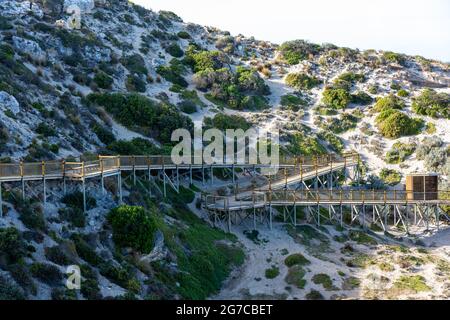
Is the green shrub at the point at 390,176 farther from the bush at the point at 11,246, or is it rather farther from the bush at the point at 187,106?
the bush at the point at 11,246

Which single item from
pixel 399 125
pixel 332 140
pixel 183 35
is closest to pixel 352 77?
pixel 399 125

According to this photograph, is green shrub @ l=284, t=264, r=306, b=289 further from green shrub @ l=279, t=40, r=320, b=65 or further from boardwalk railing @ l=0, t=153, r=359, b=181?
green shrub @ l=279, t=40, r=320, b=65

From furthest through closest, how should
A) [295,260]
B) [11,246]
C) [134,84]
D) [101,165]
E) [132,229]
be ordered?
[134,84]
[295,260]
[101,165]
[132,229]
[11,246]

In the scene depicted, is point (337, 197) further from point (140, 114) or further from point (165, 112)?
point (140, 114)

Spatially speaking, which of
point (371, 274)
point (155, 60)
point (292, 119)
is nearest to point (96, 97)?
point (155, 60)

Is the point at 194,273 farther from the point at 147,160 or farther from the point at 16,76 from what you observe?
the point at 16,76
